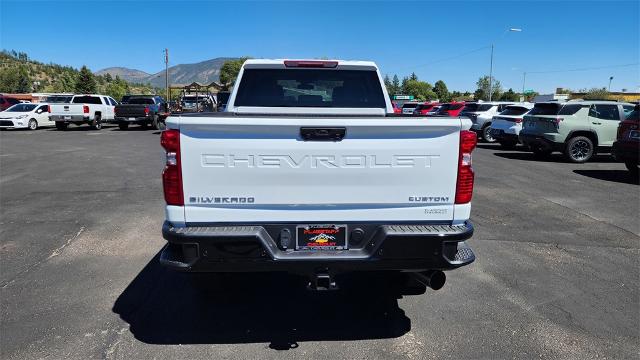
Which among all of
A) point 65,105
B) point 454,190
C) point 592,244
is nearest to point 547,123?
point 592,244

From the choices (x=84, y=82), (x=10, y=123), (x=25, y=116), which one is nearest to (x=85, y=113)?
(x=25, y=116)

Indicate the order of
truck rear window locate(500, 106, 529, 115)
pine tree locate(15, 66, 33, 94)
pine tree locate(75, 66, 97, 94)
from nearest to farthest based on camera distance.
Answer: truck rear window locate(500, 106, 529, 115), pine tree locate(75, 66, 97, 94), pine tree locate(15, 66, 33, 94)

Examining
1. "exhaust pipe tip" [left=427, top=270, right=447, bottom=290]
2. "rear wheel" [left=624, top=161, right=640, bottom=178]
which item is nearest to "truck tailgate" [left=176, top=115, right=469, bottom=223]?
"exhaust pipe tip" [left=427, top=270, right=447, bottom=290]

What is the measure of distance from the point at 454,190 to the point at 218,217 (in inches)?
64.0

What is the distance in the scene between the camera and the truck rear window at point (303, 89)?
4.99 meters

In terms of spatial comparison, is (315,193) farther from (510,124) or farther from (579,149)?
(510,124)

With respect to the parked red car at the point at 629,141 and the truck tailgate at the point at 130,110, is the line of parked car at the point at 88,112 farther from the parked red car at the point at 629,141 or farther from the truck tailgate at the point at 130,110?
the parked red car at the point at 629,141

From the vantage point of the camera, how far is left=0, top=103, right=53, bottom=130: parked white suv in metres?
25.2

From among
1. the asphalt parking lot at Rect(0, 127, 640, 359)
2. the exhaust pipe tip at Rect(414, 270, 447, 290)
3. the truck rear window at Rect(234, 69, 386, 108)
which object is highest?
the truck rear window at Rect(234, 69, 386, 108)

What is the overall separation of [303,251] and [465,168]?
1.26 meters

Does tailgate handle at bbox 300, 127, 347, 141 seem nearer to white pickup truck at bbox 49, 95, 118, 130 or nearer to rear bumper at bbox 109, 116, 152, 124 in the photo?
rear bumper at bbox 109, 116, 152, 124

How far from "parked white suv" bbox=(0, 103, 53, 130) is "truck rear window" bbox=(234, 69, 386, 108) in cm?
2551

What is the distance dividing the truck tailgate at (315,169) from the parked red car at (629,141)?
9670 millimetres

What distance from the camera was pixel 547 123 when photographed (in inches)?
555
